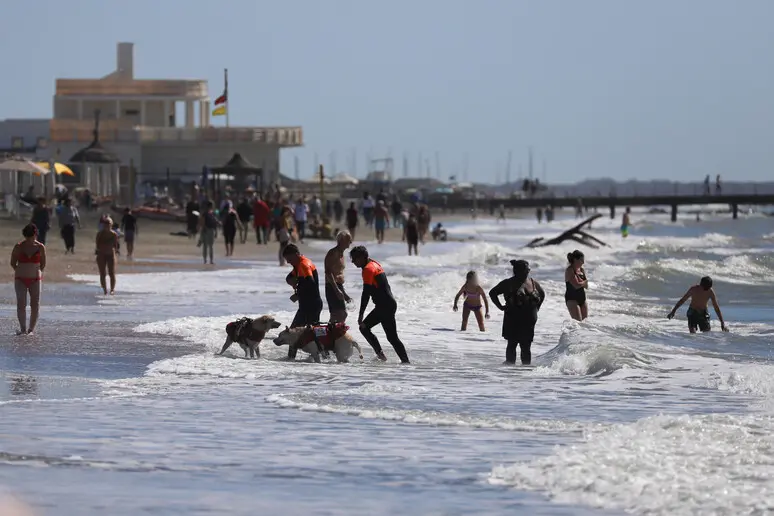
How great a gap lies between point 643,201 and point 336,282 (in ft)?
306

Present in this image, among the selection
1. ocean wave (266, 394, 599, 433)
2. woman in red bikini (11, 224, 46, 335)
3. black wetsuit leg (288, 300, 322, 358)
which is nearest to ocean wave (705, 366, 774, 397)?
ocean wave (266, 394, 599, 433)

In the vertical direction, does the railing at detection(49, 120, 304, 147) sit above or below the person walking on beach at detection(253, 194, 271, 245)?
above

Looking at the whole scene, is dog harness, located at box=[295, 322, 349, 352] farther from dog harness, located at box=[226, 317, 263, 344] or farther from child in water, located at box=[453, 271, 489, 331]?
child in water, located at box=[453, 271, 489, 331]

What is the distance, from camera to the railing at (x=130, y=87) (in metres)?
84.6

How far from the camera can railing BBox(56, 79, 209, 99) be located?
84625 mm

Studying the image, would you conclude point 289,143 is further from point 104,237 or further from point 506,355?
point 506,355

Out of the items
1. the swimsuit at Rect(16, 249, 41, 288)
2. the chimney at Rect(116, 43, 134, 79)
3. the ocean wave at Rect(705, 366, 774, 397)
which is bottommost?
the ocean wave at Rect(705, 366, 774, 397)

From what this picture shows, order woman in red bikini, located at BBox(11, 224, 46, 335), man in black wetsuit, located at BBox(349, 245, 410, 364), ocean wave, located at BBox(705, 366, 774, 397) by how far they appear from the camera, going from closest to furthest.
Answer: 1. ocean wave, located at BBox(705, 366, 774, 397)
2. man in black wetsuit, located at BBox(349, 245, 410, 364)
3. woman in red bikini, located at BBox(11, 224, 46, 335)

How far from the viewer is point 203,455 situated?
380 inches

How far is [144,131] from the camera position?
3095 inches

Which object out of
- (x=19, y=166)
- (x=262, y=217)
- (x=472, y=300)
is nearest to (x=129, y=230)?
(x=262, y=217)

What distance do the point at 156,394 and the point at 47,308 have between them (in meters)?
8.35

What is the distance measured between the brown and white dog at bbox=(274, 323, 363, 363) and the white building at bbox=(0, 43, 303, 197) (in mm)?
60800

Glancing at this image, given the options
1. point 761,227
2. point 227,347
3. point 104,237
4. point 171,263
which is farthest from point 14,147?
point 227,347
